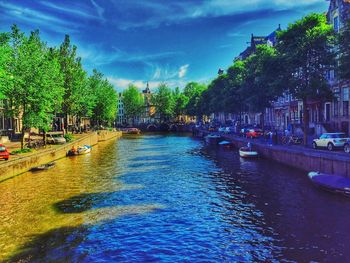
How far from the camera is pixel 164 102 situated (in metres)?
188

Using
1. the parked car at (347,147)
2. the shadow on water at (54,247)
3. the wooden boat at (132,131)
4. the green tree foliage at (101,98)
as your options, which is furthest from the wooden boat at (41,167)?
the wooden boat at (132,131)

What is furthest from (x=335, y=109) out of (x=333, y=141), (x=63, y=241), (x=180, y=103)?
(x=180, y=103)

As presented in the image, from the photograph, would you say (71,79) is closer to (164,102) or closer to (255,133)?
(255,133)

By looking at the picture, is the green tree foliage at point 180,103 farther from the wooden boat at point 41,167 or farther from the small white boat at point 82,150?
the wooden boat at point 41,167

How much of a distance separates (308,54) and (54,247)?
128 ft

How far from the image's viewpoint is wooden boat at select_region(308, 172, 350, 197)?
27189 mm

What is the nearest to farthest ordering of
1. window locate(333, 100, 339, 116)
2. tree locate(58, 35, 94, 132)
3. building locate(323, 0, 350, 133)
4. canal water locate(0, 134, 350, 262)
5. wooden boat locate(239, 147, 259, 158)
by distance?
canal water locate(0, 134, 350, 262) < wooden boat locate(239, 147, 259, 158) < building locate(323, 0, 350, 133) < window locate(333, 100, 339, 116) < tree locate(58, 35, 94, 132)

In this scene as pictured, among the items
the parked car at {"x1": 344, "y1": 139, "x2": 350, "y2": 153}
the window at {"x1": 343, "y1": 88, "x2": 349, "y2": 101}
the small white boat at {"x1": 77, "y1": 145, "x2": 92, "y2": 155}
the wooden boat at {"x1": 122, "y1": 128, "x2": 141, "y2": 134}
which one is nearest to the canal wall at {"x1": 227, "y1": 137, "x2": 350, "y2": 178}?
the parked car at {"x1": 344, "y1": 139, "x2": 350, "y2": 153}

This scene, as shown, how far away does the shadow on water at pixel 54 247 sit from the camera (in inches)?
671

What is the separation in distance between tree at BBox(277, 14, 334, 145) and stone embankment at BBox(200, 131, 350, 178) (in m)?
7.65

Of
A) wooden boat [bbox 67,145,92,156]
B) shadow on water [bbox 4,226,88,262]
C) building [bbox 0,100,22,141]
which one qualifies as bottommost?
shadow on water [bbox 4,226,88,262]

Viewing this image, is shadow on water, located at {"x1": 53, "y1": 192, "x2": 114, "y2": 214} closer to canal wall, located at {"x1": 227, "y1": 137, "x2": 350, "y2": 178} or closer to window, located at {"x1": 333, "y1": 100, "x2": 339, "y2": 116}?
canal wall, located at {"x1": 227, "y1": 137, "x2": 350, "y2": 178}

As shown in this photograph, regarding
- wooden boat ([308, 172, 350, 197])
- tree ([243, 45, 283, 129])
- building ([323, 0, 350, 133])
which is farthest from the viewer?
tree ([243, 45, 283, 129])

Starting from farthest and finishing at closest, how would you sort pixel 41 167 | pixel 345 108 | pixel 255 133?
pixel 255 133 → pixel 345 108 → pixel 41 167
